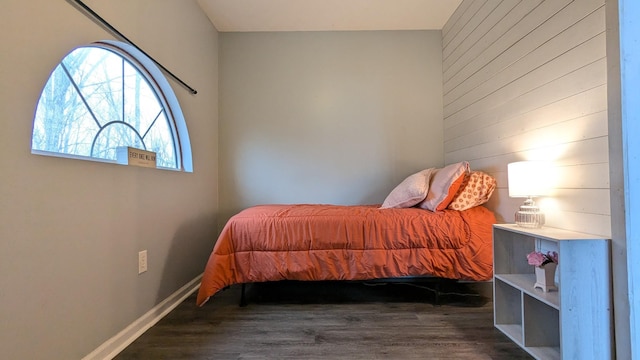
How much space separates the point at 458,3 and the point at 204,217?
3150mm

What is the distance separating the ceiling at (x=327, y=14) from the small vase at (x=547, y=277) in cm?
241

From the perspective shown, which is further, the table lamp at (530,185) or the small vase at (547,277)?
the table lamp at (530,185)

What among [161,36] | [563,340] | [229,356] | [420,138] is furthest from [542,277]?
[161,36]

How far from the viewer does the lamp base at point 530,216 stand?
4.81ft

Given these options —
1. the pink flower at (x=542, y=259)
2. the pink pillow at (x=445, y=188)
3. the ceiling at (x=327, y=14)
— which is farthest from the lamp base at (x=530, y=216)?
the ceiling at (x=327, y=14)

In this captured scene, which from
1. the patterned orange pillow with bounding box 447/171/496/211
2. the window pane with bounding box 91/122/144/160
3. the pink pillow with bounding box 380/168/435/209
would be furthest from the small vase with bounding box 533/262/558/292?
the window pane with bounding box 91/122/144/160

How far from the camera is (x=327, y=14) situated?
2.70 meters

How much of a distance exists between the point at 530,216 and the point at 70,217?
2.26 m

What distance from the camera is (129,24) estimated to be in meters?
1.59

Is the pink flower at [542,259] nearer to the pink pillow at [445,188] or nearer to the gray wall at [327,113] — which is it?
the pink pillow at [445,188]

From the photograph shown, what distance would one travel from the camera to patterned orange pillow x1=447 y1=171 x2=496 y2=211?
194cm

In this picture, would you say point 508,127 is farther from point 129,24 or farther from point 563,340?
point 129,24

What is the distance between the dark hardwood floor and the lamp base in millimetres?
672

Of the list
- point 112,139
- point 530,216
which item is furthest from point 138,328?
point 530,216
